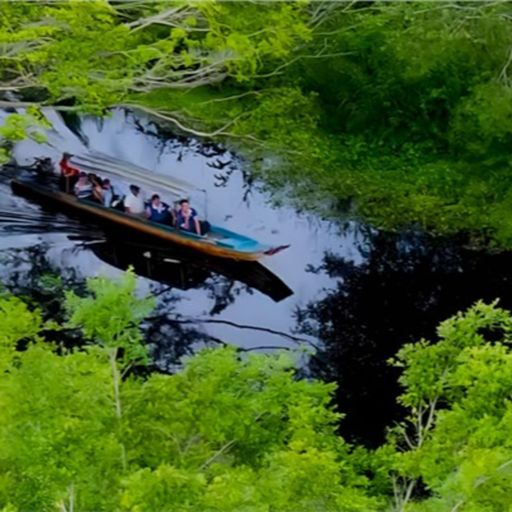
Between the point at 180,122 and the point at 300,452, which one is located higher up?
the point at 180,122

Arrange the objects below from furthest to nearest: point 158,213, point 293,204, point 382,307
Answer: point 293,204, point 158,213, point 382,307

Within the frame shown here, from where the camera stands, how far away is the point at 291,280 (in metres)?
5.43

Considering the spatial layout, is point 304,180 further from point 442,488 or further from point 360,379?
point 442,488

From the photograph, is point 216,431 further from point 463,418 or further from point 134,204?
point 134,204

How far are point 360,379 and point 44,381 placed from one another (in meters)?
2.69

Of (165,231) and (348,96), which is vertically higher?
(348,96)

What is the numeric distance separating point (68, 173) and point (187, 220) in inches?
40.1

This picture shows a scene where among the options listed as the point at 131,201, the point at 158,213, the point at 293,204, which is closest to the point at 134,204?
the point at 131,201

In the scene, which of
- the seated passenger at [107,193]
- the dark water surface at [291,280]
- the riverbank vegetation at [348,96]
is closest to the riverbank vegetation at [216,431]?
the dark water surface at [291,280]

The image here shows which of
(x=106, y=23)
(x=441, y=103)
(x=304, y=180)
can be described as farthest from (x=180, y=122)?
(x=106, y=23)

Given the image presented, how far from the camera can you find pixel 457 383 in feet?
8.76

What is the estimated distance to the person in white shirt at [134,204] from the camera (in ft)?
18.4

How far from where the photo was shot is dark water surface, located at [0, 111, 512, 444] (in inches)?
197

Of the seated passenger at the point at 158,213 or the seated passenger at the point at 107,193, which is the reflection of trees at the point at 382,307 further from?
the seated passenger at the point at 107,193
